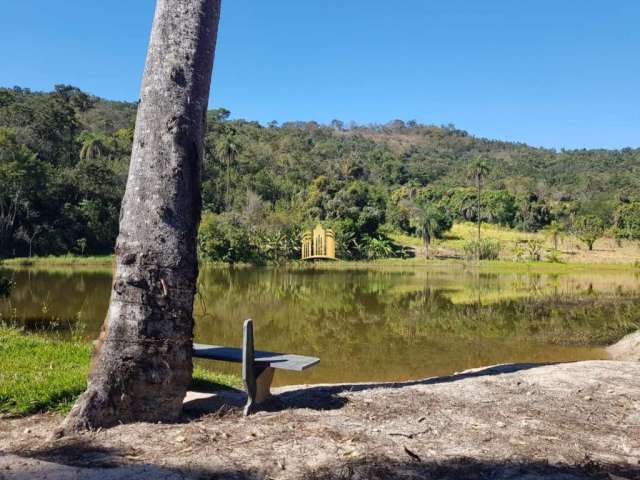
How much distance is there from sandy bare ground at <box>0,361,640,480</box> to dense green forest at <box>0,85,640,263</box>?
38.5m

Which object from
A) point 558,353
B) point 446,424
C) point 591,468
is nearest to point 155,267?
point 446,424

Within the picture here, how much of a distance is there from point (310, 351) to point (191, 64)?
819cm

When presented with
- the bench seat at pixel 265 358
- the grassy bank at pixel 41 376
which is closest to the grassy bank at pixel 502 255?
the grassy bank at pixel 41 376

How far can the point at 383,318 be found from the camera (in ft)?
55.7

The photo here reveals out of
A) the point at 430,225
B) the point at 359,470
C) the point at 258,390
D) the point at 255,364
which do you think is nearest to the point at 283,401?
the point at 258,390

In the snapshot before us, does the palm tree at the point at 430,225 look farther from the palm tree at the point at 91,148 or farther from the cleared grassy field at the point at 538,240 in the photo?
the palm tree at the point at 91,148

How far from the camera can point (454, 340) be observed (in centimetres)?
1360

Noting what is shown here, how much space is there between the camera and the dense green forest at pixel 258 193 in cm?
4162

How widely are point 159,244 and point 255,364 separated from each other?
→ 1.25 meters

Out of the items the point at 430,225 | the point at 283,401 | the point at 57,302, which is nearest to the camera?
the point at 283,401

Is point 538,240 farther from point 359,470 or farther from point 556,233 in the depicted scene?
point 359,470

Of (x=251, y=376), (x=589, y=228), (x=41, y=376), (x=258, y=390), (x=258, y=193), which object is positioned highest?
(x=258, y=193)

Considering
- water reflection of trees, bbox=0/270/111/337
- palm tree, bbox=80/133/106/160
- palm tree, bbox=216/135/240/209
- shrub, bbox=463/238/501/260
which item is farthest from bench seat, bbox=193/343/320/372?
palm tree, bbox=216/135/240/209

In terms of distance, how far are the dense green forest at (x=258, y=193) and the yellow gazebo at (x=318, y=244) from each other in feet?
3.38
